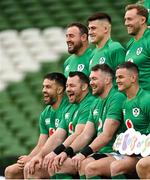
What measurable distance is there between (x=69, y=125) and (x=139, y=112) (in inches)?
38.6

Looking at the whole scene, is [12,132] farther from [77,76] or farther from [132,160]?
[132,160]

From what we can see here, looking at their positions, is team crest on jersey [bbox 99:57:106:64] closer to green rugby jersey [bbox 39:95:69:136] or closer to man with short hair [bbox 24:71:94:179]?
man with short hair [bbox 24:71:94:179]

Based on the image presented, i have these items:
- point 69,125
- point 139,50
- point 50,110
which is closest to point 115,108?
point 139,50

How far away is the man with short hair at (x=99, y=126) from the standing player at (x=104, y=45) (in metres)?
0.27

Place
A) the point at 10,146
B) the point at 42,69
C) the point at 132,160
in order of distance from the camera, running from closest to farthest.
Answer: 1. the point at 132,160
2. the point at 10,146
3. the point at 42,69

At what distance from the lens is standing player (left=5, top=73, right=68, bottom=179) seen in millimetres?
9328

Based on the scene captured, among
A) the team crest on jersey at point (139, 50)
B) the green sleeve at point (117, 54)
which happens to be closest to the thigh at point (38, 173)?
the green sleeve at point (117, 54)

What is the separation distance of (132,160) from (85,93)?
3.30 feet

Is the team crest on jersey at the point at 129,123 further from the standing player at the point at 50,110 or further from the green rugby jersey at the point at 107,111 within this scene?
the standing player at the point at 50,110

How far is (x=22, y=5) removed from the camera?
13.3m

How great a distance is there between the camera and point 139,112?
27.6ft

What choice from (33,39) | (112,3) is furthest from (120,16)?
(33,39)

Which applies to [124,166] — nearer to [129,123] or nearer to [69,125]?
[129,123]

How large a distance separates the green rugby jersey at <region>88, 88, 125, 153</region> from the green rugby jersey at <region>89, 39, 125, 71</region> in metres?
0.31
